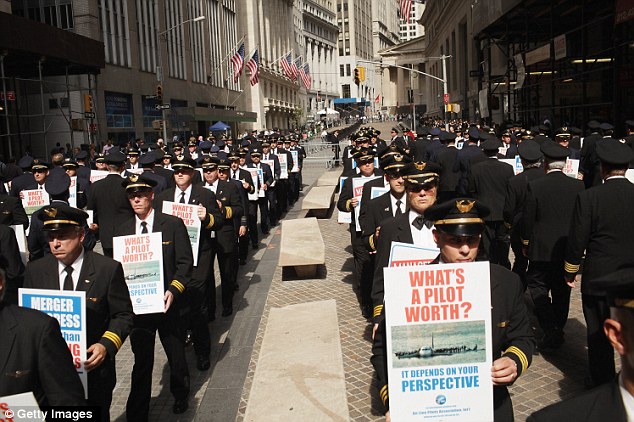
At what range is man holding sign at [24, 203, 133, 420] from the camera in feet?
14.5

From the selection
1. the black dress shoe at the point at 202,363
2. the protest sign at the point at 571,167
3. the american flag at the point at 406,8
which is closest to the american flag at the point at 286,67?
the american flag at the point at 406,8

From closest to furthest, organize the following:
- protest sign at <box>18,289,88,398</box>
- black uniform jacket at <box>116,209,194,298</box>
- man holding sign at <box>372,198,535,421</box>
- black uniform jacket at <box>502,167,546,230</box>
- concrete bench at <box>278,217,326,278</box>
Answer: man holding sign at <box>372,198,535,421</box>
protest sign at <box>18,289,88,398</box>
black uniform jacket at <box>116,209,194,298</box>
black uniform jacket at <box>502,167,546,230</box>
concrete bench at <box>278,217,326,278</box>

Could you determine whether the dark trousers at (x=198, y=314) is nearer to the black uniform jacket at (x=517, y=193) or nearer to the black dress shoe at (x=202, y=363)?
the black dress shoe at (x=202, y=363)

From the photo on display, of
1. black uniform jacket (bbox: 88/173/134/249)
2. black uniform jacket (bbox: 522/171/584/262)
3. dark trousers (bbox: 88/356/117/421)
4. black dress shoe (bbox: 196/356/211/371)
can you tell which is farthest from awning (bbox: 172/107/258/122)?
dark trousers (bbox: 88/356/117/421)

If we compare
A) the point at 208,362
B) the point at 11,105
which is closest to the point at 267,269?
the point at 208,362

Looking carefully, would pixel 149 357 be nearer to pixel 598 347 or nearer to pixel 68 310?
pixel 68 310

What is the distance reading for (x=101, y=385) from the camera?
14.6ft

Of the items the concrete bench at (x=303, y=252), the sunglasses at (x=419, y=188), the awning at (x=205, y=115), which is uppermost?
the awning at (x=205, y=115)

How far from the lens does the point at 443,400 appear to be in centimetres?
311

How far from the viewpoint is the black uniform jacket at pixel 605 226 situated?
5562 millimetres

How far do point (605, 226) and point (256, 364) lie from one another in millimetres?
3767

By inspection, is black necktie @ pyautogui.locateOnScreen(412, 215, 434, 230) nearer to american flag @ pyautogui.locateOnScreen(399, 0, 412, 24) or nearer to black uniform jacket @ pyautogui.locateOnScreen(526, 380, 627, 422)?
black uniform jacket @ pyautogui.locateOnScreen(526, 380, 627, 422)

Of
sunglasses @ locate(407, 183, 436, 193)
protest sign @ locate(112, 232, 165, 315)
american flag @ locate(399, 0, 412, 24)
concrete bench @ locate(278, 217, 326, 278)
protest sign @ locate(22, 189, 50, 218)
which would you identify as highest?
american flag @ locate(399, 0, 412, 24)

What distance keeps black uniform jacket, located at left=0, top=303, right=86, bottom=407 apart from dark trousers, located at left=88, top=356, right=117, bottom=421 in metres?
1.17
